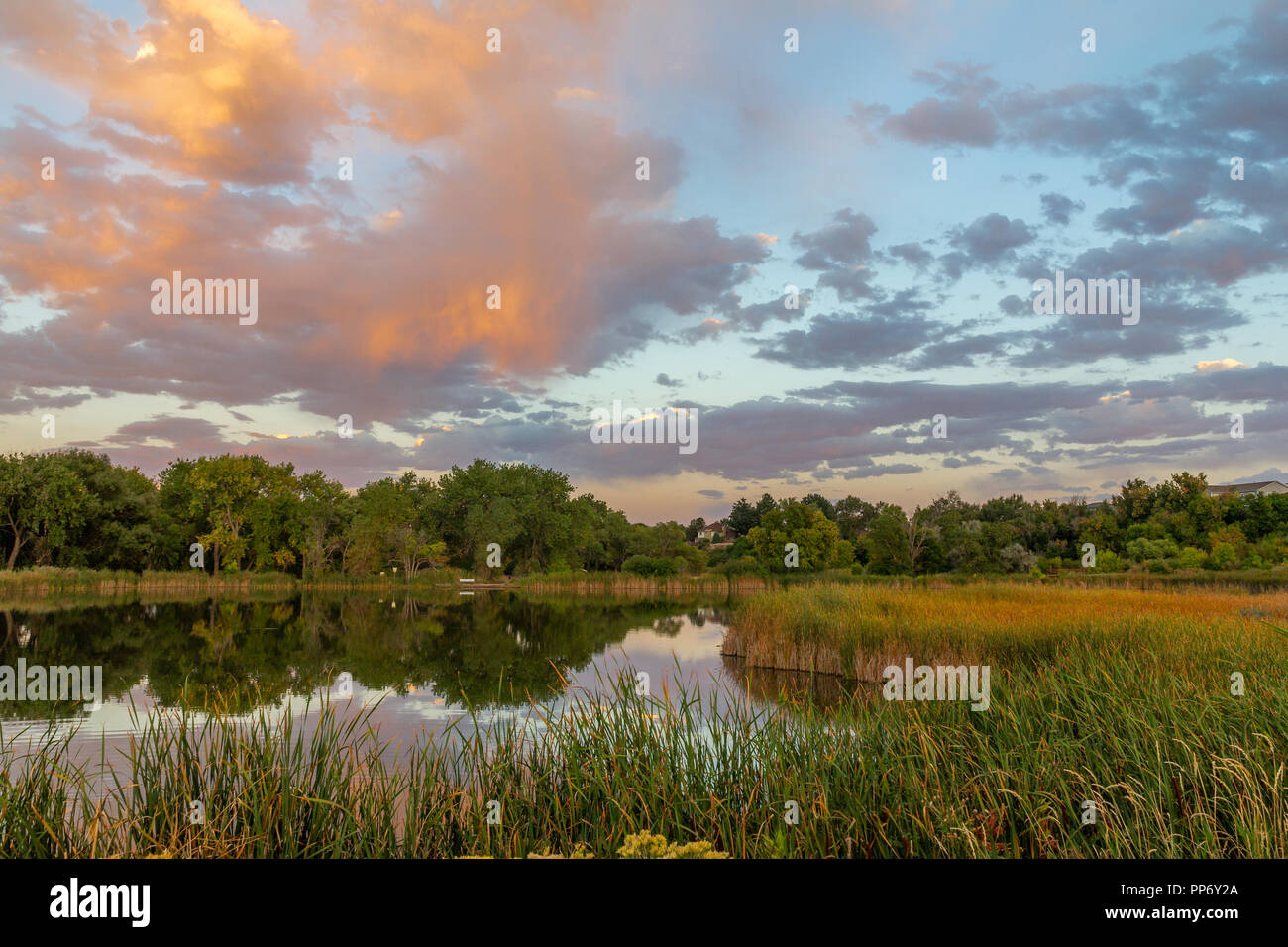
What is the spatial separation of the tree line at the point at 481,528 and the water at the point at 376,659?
15.2 meters

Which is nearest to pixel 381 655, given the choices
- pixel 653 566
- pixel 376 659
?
pixel 376 659

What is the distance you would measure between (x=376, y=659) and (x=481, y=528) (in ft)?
133

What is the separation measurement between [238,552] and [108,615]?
29744 millimetres

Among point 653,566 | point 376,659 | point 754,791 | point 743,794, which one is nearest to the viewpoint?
point 754,791

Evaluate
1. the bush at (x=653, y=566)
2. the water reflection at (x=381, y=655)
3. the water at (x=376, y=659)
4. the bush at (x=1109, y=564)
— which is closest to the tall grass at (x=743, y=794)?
the water at (x=376, y=659)

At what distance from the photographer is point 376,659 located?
22.2m

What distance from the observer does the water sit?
13477 millimetres

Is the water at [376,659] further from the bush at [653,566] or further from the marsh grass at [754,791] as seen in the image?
the bush at [653,566]

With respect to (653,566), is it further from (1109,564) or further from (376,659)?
(376,659)

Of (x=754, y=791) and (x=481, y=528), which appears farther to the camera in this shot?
(x=481, y=528)

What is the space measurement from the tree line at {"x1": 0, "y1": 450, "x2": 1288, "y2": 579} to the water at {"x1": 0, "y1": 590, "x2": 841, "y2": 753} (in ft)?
49.8

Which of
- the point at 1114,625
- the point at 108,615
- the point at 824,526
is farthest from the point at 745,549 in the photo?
the point at 1114,625

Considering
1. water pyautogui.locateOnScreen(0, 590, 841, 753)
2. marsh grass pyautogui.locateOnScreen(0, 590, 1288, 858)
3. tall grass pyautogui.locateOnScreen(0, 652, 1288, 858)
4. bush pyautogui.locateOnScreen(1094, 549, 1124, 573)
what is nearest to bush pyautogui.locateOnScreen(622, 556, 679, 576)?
water pyautogui.locateOnScreen(0, 590, 841, 753)

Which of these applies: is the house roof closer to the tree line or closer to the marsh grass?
the tree line
